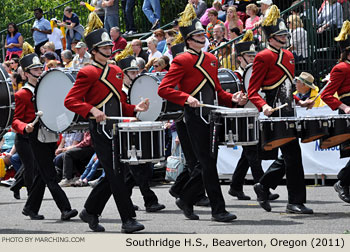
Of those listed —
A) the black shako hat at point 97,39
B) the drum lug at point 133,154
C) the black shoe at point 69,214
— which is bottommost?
the black shoe at point 69,214

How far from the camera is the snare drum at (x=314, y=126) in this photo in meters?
9.92

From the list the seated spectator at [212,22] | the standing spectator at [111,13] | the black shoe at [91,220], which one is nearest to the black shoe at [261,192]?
the black shoe at [91,220]

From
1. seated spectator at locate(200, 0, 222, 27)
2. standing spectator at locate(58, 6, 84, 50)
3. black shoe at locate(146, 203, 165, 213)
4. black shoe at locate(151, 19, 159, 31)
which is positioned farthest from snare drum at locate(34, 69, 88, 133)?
standing spectator at locate(58, 6, 84, 50)

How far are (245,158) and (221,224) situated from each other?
2567 mm

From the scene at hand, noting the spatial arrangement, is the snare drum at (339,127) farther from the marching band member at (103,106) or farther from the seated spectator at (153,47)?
the seated spectator at (153,47)

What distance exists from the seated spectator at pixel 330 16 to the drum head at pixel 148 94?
19.5 ft

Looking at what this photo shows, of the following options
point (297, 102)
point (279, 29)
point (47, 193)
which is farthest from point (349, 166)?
point (47, 193)

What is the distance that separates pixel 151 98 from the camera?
11969 millimetres

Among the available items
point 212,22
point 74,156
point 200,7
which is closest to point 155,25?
point 200,7

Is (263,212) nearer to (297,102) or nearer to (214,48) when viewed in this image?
(297,102)

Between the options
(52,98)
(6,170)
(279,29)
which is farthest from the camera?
(6,170)

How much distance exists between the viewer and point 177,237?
887 centimetres

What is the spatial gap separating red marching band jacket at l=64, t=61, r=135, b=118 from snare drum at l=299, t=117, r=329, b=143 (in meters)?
2.06

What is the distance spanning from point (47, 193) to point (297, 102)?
5532 millimetres
